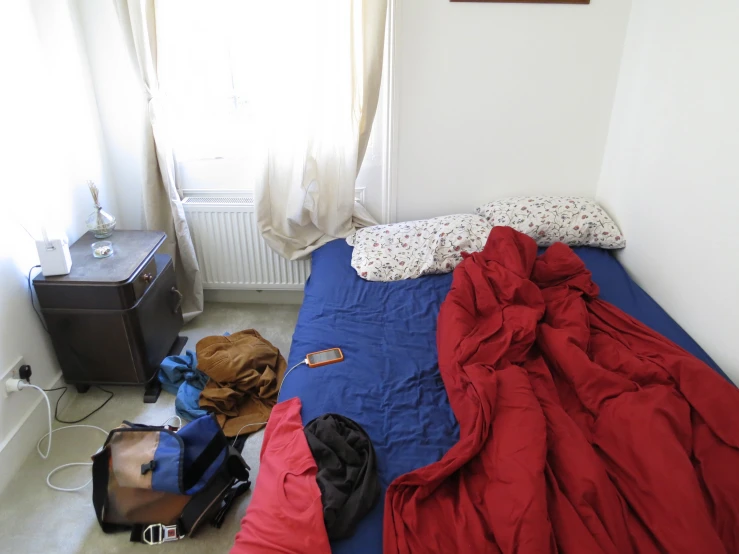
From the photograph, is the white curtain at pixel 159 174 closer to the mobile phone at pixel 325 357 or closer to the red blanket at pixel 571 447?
the mobile phone at pixel 325 357

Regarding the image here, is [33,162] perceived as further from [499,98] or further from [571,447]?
[571,447]

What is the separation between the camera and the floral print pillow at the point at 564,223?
91.0 inches

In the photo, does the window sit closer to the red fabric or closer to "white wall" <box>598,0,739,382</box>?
"white wall" <box>598,0,739,382</box>

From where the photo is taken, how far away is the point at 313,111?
2.31 metres

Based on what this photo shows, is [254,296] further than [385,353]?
Yes

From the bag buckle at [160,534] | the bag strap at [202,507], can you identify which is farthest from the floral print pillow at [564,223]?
the bag buckle at [160,534]

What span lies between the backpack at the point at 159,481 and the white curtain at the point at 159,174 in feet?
3.55

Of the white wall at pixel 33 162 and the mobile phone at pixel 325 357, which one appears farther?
the white wall at pixel 33 162

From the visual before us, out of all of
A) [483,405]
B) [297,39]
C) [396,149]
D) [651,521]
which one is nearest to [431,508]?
[483,405]

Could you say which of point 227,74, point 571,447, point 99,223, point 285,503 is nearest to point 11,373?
point 99,223

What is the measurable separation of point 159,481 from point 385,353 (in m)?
0.78

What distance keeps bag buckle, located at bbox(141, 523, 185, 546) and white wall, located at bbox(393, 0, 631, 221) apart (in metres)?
1.67

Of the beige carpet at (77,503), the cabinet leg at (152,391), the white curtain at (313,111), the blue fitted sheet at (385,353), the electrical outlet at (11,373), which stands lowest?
the beige carpet at (77,503)

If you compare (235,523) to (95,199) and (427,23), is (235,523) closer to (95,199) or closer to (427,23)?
(95,199)
